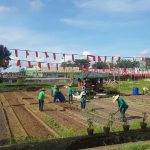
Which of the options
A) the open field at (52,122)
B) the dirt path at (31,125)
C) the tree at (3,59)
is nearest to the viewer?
the open field at (52,122)

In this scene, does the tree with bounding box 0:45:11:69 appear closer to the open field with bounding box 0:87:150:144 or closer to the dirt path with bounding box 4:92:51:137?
the open field with bounding box 0:87:150:144

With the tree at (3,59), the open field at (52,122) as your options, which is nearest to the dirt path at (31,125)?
the open field at (52,122)

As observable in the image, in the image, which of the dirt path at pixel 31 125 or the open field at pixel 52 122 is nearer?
the open field at pixel 52 122

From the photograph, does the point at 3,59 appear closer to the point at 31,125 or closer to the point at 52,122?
the point at 52,122

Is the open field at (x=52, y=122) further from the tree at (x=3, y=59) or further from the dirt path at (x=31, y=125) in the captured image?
the tree at (x=3, y=59)

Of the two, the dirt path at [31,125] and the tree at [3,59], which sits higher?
the tree at [3,59]

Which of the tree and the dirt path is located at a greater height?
the tree

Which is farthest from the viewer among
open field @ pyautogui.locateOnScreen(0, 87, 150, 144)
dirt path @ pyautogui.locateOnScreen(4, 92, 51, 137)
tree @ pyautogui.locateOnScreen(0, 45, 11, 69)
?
tree @ pyautogui.locateOnScreen(0, 45, 11, 69)

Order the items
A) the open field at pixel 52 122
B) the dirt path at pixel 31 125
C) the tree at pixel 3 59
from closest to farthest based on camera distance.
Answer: the open field at pixel 52 122 → the dirt path at pixel 31 125 → the tree at pixel 3 59

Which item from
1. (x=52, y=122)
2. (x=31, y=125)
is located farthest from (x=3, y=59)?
(x=31, y=125)

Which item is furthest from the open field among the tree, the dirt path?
the tree

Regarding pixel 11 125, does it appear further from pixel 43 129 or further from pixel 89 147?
pixel 89 147

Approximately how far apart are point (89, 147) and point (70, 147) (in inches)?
27.1

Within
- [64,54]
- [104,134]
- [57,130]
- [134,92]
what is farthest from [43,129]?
[134,92]
